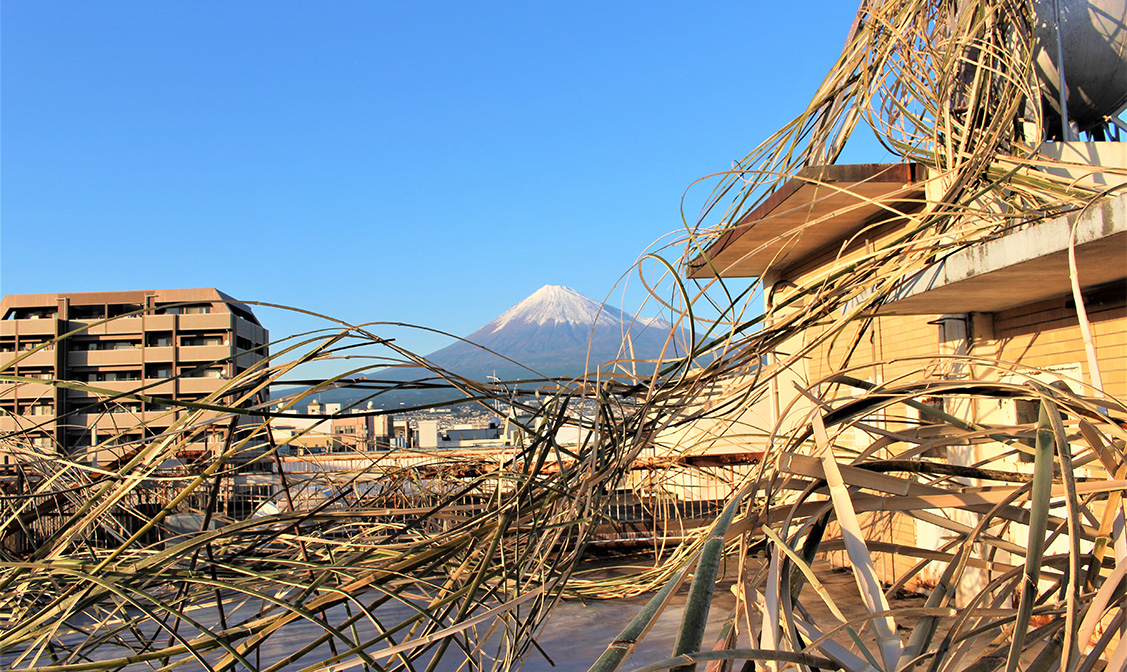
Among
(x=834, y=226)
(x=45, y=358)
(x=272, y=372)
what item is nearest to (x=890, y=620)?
(x=272, y=372)

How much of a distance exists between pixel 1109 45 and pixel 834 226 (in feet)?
7.91

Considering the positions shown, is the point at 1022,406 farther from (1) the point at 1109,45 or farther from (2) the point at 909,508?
(2) the point at 909,508

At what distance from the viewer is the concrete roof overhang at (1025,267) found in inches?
114

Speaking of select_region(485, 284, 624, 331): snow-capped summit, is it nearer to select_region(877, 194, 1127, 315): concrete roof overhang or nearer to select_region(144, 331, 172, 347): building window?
select_region(144, 331, 172, 347): building window

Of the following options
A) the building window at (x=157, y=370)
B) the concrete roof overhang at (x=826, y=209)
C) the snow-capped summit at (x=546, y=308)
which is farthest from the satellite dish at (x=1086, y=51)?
the snow-capped summit at (x=546, y=308)

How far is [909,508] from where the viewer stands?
1.05 meters

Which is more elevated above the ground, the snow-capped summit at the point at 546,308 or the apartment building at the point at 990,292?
the snow-capped summit at the point at 546,308

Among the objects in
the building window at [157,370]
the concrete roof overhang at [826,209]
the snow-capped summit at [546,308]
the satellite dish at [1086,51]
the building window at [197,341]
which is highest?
the snow-capped summit at [546,308]

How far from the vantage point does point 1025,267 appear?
356 cm

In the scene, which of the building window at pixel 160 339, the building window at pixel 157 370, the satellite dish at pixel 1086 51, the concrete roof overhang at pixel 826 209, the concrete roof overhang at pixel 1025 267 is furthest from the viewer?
the building window at pixel 157 370

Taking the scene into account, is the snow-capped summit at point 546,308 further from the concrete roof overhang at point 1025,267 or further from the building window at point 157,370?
the concrete roof overhang at point 1025,267

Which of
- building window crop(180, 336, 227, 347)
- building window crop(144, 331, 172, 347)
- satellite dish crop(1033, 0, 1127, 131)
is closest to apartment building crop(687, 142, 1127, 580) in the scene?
satellite dish crop(1033, 0, 1127, 131)

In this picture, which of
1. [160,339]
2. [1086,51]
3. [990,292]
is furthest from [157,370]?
[1086,51]

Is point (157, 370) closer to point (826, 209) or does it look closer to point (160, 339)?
point (160, 339)
